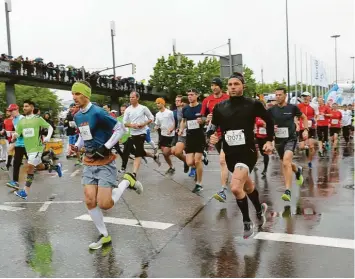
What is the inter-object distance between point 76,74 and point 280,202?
31311 mm

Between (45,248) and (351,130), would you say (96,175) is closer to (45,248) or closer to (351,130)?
(45,248)

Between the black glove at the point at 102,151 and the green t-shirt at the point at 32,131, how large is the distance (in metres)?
3.50

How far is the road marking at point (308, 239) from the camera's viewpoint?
470 cm

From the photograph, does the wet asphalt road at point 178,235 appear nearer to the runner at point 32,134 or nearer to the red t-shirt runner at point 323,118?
the runner at point 32,134

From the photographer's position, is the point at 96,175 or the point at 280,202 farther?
the point at 280,202

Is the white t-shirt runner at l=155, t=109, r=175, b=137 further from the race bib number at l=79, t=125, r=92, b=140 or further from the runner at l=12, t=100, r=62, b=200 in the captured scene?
the race bib number at l=79, t=125, r=92, b=140

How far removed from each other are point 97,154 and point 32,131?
3517mm

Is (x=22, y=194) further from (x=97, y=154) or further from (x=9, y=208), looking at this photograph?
(x=97, y=154)

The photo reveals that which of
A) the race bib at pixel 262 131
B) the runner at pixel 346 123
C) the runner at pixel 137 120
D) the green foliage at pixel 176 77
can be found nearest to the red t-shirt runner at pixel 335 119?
the runner at pixel 346 123

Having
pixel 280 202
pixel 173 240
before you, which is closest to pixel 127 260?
pixel 173 240

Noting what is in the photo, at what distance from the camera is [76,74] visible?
36.1 m

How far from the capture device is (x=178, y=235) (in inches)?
207

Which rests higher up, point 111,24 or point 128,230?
point 111,24

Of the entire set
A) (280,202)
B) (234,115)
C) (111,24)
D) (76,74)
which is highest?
(111,24)
